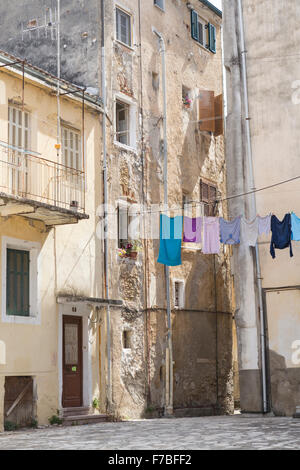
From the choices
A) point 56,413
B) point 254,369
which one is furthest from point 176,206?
point 56,413

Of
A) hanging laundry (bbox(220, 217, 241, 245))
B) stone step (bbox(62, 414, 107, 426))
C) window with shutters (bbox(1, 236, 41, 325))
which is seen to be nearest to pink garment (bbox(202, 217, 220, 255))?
hanging laundry (bbox(220, 217, 241, 245))

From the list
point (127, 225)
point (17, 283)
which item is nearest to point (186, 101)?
point (127, 225)

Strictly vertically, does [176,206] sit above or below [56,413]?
above

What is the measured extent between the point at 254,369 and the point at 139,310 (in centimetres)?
389

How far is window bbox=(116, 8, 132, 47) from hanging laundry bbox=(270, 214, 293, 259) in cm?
771

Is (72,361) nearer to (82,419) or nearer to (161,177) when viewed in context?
(82,419)

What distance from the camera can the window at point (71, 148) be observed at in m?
20.2

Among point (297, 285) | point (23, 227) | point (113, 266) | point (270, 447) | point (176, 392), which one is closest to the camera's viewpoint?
point (270, 447)

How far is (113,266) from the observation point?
21219mm

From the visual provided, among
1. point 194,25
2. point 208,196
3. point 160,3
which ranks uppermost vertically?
point 160,3

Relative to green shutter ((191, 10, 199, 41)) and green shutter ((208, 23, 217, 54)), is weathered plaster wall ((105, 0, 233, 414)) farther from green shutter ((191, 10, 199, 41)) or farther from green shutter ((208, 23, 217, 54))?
green shutter ((208, 23, 217, 54))

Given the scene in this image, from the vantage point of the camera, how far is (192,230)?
20.3 m

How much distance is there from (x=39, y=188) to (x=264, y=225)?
5745 millimetres

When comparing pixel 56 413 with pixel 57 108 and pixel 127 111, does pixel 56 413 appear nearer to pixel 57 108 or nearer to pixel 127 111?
pixel 57 108
